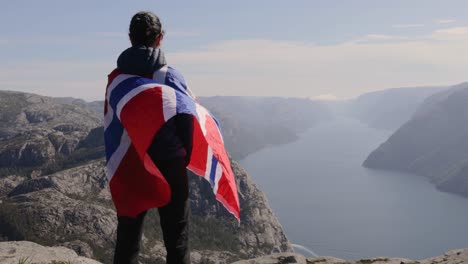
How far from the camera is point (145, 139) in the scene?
619 cm

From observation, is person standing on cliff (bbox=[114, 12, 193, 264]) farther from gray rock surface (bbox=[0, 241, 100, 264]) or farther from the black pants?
gray rock surface (bbox=[0, 241, 100, 264])

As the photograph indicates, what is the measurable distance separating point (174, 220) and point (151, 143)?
1247mm

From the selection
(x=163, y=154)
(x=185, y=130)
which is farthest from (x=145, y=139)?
(x=185, y=130)

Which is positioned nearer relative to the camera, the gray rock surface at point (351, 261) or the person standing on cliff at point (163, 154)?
the person standing on cliff at point (163, 154)

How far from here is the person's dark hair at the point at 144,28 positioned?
6.61 meters

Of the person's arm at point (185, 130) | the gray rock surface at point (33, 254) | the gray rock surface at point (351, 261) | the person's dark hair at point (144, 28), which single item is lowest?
the gray rock surface at point (33, 254)

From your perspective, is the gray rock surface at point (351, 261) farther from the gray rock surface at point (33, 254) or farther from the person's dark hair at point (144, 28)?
the person's dark hair at point (144, 28)

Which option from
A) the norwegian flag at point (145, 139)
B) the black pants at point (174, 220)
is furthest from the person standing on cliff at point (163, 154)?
the norwegian flag at point (145, 139)

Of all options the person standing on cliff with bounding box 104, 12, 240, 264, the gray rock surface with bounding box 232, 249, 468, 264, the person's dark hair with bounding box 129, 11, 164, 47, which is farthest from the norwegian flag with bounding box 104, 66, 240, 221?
the gray rock surface with bounding box 232, 249, 468, 264

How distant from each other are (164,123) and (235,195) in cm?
191

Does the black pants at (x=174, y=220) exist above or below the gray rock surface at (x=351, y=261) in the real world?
above

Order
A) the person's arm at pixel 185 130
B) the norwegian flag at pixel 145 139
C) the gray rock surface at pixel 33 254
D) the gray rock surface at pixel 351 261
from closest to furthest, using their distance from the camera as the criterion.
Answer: the norwegian flag at pixel 145 139 → the person's arm at pixel 185 130 → the gray rock surface at pixel 33 254 → the gray rock surface at pixel 351 261

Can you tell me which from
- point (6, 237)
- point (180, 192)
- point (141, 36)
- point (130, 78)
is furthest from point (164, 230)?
point (6, 237)

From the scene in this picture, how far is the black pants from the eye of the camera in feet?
20.6
